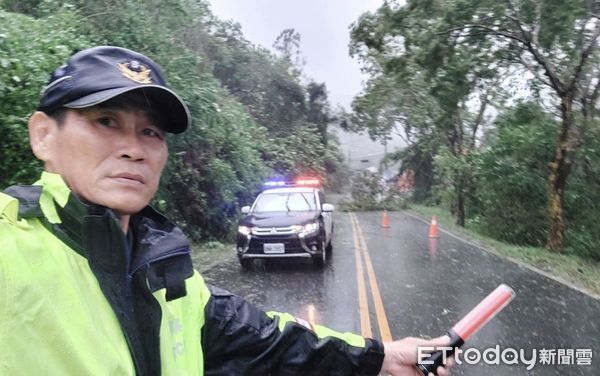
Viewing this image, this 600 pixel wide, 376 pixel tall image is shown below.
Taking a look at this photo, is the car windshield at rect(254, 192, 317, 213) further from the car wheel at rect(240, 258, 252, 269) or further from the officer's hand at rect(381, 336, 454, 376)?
the officer's hand at rect(381, 336, 454, 376)

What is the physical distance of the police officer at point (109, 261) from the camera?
3.03 ft

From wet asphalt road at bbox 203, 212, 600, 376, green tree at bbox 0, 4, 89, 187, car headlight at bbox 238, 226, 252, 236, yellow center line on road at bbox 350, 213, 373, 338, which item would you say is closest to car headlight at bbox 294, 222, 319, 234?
wet asphalt road at bbox 203, 212, 600, 376

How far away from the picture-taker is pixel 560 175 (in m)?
13.7

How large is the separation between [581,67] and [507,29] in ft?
6.76

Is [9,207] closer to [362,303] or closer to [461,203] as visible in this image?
[362,303]

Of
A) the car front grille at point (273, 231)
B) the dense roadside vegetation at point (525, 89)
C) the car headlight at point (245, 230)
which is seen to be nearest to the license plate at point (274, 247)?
the car front grille at point (273, 231)

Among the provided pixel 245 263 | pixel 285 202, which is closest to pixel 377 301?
pixel 245 263

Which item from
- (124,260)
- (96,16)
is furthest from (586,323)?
(96,16)

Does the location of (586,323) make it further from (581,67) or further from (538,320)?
(581,67)

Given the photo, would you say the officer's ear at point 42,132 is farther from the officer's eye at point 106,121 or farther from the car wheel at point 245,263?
the car wheel at point 245,263

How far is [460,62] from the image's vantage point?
1331cm

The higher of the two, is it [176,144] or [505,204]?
[176,144]

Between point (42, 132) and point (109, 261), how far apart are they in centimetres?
44

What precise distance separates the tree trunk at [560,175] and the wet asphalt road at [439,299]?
2.70m
